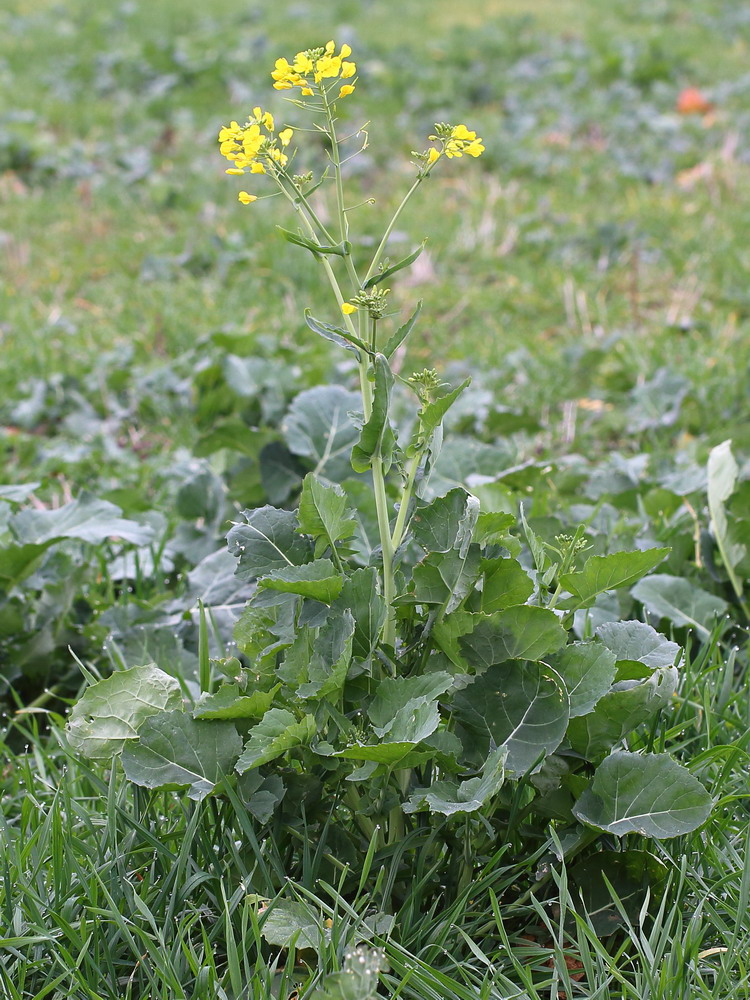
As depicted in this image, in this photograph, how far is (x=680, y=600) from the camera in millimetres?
2227

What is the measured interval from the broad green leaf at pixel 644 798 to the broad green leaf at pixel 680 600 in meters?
0.81

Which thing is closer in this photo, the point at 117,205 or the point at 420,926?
the point at 420,926

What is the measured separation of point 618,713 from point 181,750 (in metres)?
0.66

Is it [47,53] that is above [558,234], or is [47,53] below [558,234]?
above

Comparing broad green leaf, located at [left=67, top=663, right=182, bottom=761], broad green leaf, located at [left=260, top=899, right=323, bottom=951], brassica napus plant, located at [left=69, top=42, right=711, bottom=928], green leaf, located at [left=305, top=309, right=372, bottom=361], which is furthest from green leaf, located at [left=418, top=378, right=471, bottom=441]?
broad green leaf, located at [left=260, top=899, right=323, bottom=951]

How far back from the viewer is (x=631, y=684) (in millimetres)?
1521

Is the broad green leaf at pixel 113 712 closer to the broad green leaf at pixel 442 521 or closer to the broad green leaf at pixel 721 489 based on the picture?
the broad green leaf at pixel 442 521

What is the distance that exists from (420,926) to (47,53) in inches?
389

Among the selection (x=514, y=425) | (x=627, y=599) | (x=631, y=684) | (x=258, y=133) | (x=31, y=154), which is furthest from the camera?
(x=31, y=154)

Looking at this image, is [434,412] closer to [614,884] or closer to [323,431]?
[614,884]

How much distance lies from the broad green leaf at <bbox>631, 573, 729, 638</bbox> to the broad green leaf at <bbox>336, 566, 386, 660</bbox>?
37.4 inches

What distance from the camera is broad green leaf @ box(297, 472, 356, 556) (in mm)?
1465

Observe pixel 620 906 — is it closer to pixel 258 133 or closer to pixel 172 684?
pixel 172 684

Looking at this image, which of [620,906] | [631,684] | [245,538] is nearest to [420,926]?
[620,906]
